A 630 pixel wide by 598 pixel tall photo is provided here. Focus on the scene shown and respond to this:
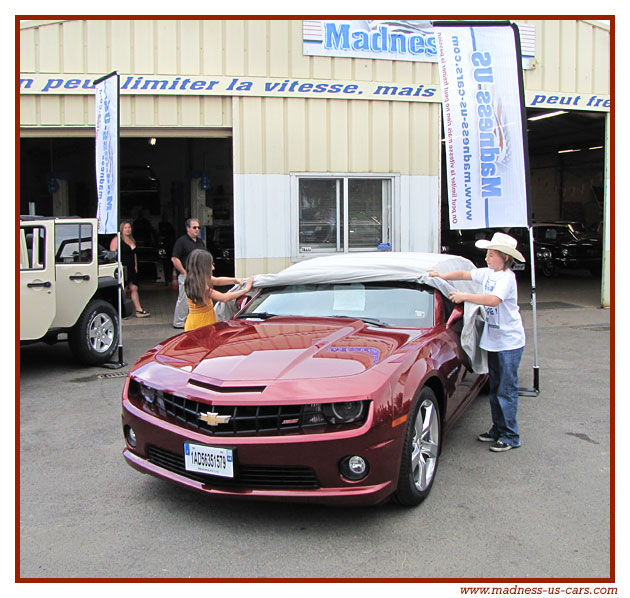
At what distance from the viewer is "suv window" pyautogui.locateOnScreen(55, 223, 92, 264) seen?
771 cm

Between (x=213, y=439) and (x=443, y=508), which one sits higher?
(x=213, y=439)

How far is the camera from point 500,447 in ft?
15.8

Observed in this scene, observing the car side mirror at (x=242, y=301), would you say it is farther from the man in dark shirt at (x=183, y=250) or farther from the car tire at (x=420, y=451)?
the man in dark shirt at (x=183, y=250)

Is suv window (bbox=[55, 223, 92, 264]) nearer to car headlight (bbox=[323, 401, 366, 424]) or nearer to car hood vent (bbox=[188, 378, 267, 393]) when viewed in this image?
car hood vent (bbox=[188, 378, 267, 393])

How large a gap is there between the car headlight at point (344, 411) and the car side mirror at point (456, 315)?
1587 mm

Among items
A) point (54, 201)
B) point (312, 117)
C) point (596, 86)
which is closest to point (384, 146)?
point (312, 117)

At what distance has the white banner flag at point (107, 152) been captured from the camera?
7902mm

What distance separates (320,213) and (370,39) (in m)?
3.04

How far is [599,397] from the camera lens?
6.31m

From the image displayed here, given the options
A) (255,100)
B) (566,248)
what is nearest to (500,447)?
(255,100)

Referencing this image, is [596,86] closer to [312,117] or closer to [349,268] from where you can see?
[312,117]

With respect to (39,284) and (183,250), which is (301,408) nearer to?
(39,284)

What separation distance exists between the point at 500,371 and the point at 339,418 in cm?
203

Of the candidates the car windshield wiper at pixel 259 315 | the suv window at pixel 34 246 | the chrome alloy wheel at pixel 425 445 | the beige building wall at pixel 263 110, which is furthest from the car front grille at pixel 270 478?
the beige building wall at pixel 263 110
